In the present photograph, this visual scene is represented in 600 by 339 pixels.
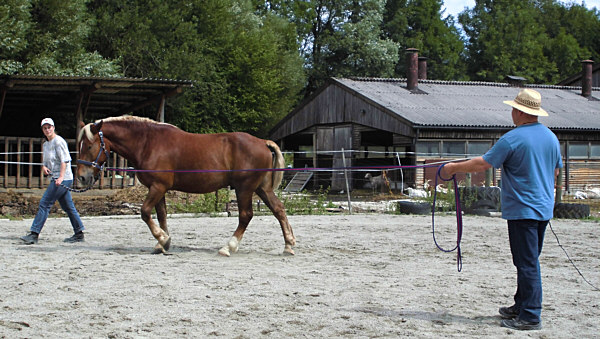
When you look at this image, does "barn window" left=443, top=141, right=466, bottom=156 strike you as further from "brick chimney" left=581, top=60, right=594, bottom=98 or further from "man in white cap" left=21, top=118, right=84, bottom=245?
"man in white cap" left=21, top=118, right=84, bottom=245

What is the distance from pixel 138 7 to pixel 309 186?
13.4 m

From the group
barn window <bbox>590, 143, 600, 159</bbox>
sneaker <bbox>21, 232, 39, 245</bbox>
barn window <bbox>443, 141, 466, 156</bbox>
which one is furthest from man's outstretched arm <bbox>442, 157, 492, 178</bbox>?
barn window <bbox>590, 143, 600, 159</bbox>

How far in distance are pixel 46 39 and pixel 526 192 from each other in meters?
26.4

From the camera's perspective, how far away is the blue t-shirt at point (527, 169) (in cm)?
505

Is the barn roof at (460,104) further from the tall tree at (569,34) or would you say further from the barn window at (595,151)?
the tall tree at (569,34)

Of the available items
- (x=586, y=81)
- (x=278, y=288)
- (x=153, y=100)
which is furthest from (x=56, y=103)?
(x=586, y=81)

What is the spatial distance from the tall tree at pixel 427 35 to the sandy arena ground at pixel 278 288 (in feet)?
146

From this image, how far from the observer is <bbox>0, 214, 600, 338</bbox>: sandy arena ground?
193 inches

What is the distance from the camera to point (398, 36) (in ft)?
177

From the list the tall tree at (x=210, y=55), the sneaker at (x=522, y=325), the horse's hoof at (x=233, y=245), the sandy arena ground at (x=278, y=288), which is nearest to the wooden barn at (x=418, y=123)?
the tall tree at (x=210, y=55)

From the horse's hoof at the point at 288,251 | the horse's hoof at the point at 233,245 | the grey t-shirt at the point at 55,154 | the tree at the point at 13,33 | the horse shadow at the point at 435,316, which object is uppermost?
the tree at the point at 13,33

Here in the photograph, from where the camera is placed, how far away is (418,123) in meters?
25.1

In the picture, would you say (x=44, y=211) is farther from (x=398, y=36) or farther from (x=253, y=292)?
(x=398, y=36)

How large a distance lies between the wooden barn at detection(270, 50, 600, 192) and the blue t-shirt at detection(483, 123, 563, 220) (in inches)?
676
